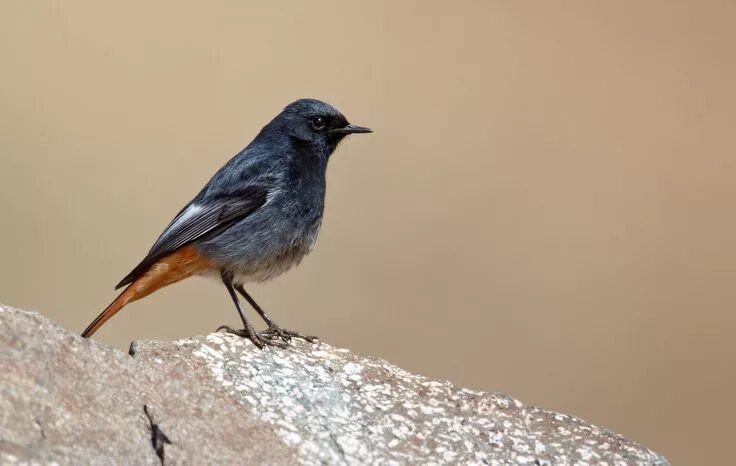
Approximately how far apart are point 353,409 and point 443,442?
39 cm

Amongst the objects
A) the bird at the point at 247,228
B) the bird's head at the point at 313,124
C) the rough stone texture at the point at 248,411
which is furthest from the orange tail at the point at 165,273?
the bird's head at the point at 313,124

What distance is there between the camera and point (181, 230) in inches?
193

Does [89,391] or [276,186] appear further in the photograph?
[276,186]

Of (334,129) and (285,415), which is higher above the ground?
(334,129)

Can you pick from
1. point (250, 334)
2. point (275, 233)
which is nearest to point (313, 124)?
point (275, 233)

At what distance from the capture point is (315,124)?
17.9ft

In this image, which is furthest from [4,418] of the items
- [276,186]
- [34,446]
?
[276,186]

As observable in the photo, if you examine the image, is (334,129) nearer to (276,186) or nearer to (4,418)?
(276,186)

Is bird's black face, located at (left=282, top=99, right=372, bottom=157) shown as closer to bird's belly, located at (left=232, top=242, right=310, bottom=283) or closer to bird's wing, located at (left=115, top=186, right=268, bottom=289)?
bird's wing, located at (left=115, top=186, right=268, bottom=289)

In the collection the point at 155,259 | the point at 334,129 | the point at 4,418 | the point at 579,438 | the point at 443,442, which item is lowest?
the point at 4,418

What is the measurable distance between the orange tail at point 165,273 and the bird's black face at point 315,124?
95 cm

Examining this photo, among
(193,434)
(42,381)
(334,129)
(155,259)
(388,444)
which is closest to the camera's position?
(42,381)

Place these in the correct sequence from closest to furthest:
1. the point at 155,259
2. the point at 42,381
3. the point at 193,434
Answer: the point at 42,381
the point at 193,434
the point at 155,259

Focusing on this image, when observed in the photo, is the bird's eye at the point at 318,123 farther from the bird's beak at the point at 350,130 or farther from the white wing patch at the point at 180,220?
the white wing patch at the point at 180,220
